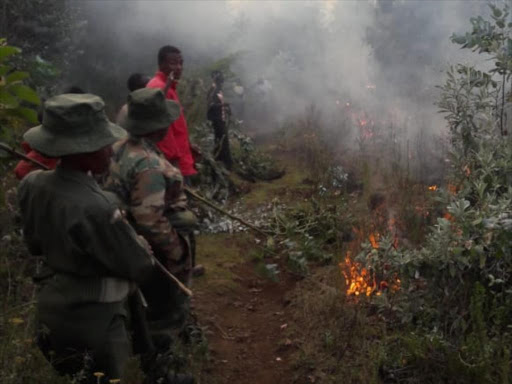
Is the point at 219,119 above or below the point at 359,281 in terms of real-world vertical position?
above

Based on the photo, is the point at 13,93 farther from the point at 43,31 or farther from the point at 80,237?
the point at 43,31

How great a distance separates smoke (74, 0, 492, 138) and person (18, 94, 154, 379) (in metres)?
7.10

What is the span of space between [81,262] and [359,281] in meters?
2.69

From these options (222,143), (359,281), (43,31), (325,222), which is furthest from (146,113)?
(43,31)

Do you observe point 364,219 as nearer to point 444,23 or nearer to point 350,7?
point 444,23

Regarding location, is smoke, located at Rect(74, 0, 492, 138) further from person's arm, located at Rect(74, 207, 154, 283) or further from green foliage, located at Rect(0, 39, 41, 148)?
green foliage, located at Rect(0, 39, 41, 148)

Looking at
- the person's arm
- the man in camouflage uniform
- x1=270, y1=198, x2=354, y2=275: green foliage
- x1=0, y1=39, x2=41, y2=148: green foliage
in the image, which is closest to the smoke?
x1=270, y1=198, x2=354, y2=275: green foliage

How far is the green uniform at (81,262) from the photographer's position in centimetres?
→ 239

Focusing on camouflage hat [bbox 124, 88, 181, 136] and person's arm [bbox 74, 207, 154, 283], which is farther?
camouflage hat [bbox 124, 88, 181, 136]

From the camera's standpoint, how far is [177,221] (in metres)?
3.44

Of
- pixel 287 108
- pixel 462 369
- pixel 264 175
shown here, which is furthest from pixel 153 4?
pixel 462 369

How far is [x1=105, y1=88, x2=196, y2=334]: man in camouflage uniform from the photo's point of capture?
3131 millimetres

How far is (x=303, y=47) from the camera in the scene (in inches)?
628

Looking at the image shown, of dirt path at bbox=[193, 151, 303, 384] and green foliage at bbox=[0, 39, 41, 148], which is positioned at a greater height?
green foliage at bbox=[0, 39, 41, 148]
